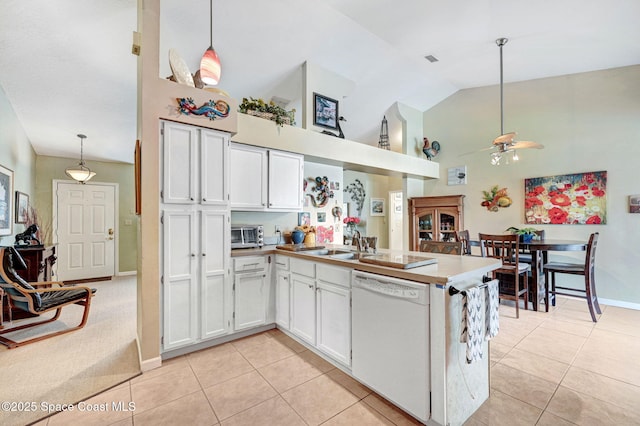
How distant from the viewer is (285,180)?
3602mm

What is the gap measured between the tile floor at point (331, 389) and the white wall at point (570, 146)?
171cm

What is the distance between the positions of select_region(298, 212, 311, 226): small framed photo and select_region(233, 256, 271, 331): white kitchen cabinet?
1.03m

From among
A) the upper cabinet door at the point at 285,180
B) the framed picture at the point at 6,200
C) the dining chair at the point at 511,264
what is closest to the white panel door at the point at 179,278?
the upper cabinet door at the point at 285,180

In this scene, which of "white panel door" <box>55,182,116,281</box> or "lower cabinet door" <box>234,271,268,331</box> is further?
"white panel door" <box>55,182,116,281</box>

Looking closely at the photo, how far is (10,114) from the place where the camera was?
3.65 metres

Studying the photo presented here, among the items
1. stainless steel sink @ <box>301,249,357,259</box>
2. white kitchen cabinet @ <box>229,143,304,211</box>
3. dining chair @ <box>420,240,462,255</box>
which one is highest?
white kitchen cabinet @ <box>229,143,304,211</box>

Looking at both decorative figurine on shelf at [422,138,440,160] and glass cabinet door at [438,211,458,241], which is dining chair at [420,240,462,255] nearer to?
glass cabinet door at [438,211,458,241]

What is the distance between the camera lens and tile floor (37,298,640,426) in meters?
1.83

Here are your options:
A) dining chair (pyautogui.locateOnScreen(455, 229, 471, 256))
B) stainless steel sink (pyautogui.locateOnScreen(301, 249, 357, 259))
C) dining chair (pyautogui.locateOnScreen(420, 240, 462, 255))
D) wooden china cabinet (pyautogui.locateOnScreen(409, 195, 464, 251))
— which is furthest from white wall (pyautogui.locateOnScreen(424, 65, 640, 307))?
stainless steel sink (pyautogui.locateOnScreen(301, 249, 357, 259))

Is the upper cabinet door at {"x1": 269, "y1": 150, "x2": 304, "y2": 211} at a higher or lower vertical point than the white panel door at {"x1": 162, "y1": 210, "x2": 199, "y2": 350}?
higher

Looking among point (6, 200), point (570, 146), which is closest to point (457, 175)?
point (570, 146)

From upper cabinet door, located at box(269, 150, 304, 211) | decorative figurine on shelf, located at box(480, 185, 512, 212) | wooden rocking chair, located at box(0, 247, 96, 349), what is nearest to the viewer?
wooden rocking chair, located at box(0, 247, 96, 349)

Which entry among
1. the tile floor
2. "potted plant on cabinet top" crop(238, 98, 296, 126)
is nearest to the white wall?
the tile floor

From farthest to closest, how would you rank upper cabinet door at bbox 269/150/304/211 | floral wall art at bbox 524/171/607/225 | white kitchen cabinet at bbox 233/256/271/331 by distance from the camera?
floral wall art at bbox 524/171/607/225 → upper cabinet door at bbox 269/150/304/211 → white kitchen cabinet at bbox 233/256/271/331
